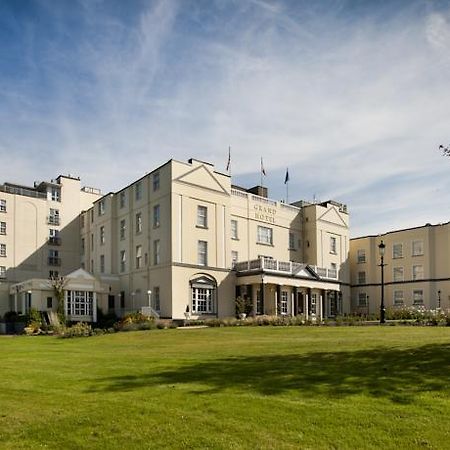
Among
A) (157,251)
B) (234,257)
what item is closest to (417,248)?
(234,257)

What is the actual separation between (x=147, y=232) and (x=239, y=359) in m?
31.9

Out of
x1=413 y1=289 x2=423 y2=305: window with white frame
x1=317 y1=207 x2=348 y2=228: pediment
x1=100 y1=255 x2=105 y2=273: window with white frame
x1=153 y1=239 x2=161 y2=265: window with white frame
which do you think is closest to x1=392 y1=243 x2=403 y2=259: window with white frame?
x1=413 y1=289 x2=423 y2=305: window with white frame

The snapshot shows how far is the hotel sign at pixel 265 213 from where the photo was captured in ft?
166

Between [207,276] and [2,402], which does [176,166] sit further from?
[2,402]

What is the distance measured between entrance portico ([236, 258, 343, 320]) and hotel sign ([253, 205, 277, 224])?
5.80m

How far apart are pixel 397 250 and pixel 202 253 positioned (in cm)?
2487

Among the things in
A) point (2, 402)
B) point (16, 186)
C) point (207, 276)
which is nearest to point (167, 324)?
point (207, 276)

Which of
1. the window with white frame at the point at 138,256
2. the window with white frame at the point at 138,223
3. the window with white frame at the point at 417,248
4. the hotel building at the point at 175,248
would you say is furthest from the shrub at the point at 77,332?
the window with white frame at the point at 417,248

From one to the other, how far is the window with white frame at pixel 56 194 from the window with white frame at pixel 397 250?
3600 centimetres

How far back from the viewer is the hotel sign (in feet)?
166

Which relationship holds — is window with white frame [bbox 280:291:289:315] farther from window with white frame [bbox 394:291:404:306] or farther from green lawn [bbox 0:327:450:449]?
green lawn [bbox 0:327:450:449]

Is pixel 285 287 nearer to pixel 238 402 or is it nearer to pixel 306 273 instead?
pixel 306 273

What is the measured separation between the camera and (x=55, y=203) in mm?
56594

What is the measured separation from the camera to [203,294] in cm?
4381
